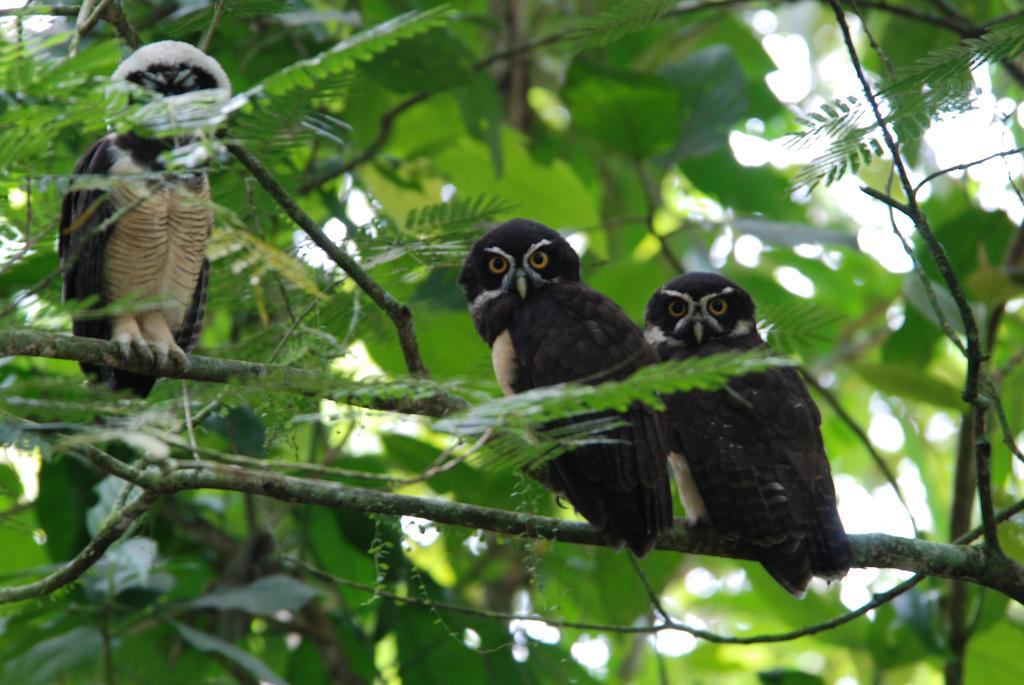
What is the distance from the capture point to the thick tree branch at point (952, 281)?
242 cm

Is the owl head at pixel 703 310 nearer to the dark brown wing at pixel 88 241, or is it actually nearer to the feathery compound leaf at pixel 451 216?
the feathery compound leaf at pixel 451 216

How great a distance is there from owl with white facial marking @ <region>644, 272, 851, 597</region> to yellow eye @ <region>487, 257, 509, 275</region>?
0.74 meters

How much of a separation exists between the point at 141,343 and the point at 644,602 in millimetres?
2272

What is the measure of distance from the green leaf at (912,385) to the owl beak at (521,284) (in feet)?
5.10

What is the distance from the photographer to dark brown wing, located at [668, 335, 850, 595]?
3.54m

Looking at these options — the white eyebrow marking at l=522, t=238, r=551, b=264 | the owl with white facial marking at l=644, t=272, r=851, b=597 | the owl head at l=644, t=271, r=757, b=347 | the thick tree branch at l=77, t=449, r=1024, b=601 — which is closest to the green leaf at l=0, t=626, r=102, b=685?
the thick tree branch at l=77, t=449, r=1024, b=601

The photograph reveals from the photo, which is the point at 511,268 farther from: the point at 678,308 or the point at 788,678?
the point at 788,678

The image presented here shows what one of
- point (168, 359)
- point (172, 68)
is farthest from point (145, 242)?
point (168, 359)

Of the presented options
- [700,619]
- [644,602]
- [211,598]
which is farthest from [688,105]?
[700,619]

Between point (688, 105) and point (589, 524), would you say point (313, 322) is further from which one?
point (688, 105)

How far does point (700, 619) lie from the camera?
7.87 meters

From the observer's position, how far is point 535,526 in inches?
113

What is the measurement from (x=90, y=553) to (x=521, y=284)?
1.64 metres

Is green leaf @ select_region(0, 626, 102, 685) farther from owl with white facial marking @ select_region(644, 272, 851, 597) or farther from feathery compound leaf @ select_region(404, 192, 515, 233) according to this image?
owl with white facial marking @ select_region(644, 272, 851, 597)
